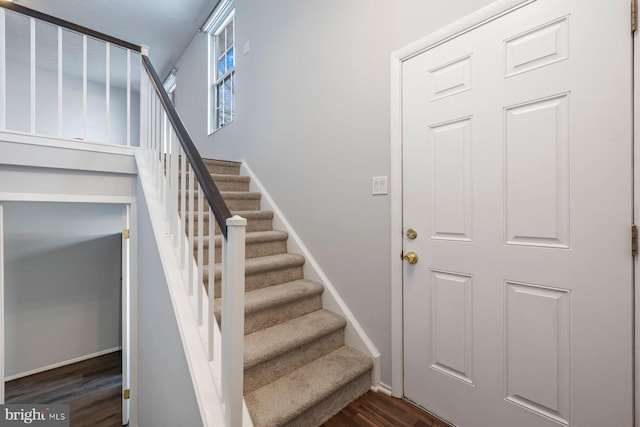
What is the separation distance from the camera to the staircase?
1430 mm

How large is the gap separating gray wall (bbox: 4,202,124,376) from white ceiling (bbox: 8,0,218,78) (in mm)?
2534

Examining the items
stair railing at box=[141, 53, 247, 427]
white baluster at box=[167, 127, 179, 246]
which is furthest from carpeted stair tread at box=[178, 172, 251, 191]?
white baluster at box=[167, 127, 179, 246]

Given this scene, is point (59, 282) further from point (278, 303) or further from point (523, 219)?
point (523, 219)

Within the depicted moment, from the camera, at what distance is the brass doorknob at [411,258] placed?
1.63 meters

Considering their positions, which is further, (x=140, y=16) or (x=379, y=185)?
(x=140, y=16)

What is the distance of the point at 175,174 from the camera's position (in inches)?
63.3

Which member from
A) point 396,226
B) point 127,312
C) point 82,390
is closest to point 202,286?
point 396,226

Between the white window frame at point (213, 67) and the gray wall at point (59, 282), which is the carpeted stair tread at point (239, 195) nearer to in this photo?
the white window frame at point (213, 67)

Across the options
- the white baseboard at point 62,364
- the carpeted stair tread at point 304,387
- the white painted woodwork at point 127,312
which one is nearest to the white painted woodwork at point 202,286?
the carpeted stair tread at point 304,387

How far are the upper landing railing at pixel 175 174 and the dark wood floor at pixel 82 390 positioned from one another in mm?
1893

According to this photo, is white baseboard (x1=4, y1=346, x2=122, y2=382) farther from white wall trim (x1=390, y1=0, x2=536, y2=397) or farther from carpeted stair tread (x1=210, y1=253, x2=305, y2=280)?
white wall trim (x1=390, y1=0, x2=536, y2=397)

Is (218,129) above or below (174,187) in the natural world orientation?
above

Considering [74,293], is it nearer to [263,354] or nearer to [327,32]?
[263,354]

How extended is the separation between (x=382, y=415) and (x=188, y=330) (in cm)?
111
